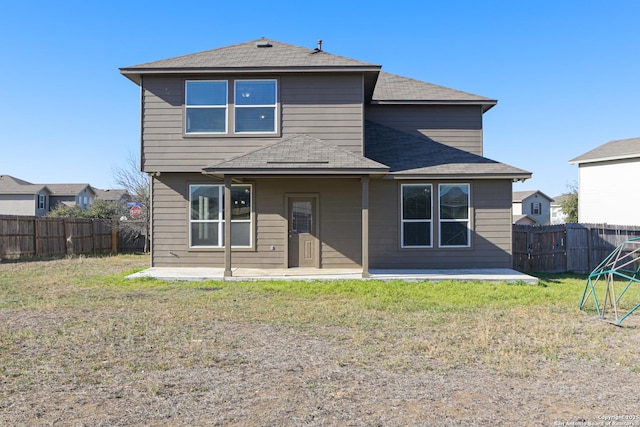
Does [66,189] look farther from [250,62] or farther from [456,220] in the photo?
[456,220]

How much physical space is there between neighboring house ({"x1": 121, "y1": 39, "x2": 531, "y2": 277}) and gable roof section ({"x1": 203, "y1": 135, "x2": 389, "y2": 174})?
453mm

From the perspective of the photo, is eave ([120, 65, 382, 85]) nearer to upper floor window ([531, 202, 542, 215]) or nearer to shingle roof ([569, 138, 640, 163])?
shingle roof ([569, 138, 640, 163])

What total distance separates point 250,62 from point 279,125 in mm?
1818

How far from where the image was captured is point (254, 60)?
1254 centimetres

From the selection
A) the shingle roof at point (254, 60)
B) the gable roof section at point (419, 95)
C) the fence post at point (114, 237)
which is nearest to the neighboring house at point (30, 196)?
the fence post at point (114, 237)

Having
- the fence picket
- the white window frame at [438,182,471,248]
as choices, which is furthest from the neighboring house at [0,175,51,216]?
the white window frame at [438,182,471,248]

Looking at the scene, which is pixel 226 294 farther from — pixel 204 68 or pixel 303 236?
pixel 204 68

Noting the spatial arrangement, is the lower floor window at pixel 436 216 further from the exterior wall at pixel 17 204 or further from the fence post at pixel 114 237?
the exterior wall at pixel 17 204

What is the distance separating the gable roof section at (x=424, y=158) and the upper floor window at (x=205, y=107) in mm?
4183

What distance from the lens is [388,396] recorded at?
4125 mm

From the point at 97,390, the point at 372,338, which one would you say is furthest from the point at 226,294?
the point at 97,390

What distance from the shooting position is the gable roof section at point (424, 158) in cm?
1223

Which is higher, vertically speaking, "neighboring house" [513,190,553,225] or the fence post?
"neighboring house" [513,190,553,225]

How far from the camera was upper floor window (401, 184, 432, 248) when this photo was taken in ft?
42.0
